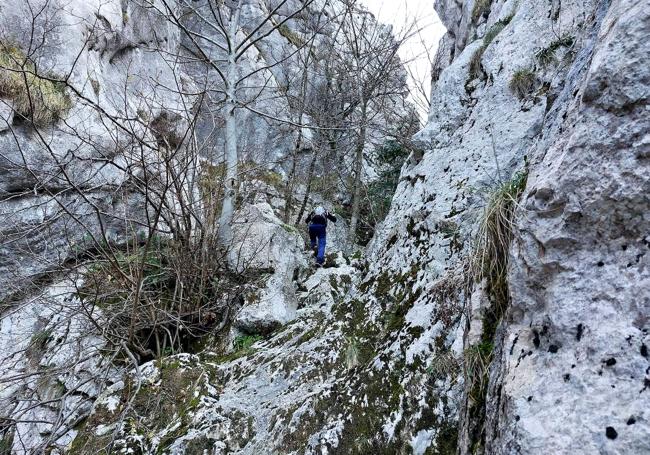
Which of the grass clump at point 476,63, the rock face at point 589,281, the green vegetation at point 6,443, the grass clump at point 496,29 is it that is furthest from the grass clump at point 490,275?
the green vegetation at point 6,443

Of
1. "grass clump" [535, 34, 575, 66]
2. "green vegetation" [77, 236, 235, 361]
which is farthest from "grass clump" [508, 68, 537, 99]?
"green vegetation" [77, 236, 235, 361]

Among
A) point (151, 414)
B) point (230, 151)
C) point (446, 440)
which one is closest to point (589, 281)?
point (446, 440)

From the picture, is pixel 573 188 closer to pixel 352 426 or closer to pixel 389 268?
pixel 352 426

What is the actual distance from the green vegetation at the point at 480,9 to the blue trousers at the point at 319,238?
484 cm

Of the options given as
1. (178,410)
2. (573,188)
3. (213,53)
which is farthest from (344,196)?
(573,188)

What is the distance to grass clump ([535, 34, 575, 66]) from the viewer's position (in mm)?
3426

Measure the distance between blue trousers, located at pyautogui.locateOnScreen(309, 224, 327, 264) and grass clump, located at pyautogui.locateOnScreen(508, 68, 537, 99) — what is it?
185 inches

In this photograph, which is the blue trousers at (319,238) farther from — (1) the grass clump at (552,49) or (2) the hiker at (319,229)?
(1) the grass clump at (552,49)

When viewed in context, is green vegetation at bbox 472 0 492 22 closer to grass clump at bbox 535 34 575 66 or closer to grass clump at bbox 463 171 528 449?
grass clump at bbox 535 34 575 66

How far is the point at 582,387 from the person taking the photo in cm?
138

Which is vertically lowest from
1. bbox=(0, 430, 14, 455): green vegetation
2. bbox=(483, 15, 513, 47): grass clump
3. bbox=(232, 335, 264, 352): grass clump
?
bbox=(0, 430, 14, 455): green vegetation

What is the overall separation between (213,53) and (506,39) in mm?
17020

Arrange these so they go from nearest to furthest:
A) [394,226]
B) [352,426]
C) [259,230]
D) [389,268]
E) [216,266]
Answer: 1. [352,426]
2. [389,268]
3. [394,226]
4. [216,266]
5. [259,230]

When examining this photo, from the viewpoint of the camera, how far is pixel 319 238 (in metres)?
7.97
